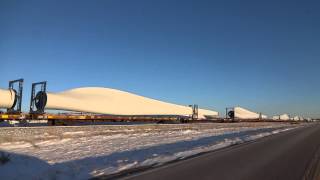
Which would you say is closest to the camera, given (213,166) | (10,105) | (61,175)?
(61,175)

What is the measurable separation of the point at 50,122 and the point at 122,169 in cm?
2915

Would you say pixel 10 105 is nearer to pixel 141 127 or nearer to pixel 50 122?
pixel 50 122

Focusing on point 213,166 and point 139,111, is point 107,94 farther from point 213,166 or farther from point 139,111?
point 213,166

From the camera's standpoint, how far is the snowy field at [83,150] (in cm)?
1228

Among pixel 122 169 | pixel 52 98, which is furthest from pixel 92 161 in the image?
pixel 52 98

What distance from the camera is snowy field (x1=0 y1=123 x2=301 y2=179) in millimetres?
12284

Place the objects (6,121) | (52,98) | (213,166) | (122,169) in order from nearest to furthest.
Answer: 1. (122,169)
2. (213,166)
3. (6,121)
4. (52,98)

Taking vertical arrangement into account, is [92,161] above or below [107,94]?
below

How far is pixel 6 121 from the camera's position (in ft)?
130

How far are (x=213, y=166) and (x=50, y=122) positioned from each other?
29.2 metres

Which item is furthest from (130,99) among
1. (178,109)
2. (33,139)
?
(33,139)

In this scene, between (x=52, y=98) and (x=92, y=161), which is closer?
(x=92, y=161)

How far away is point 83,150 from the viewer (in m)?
21.9

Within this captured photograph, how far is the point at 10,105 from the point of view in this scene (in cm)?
4781
